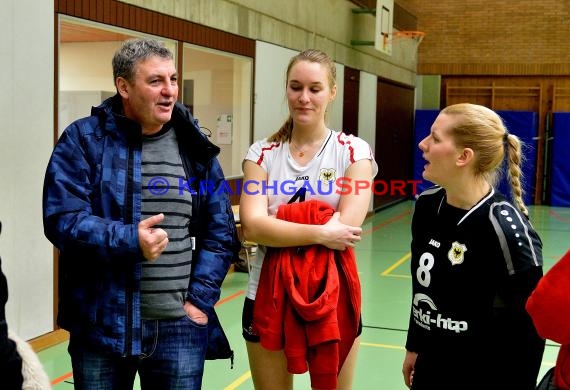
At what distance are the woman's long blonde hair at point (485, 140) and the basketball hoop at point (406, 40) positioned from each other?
38.3 feet

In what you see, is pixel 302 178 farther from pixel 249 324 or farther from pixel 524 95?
pixel 524 95

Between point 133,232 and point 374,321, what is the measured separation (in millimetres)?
4392

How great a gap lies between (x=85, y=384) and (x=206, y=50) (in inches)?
231

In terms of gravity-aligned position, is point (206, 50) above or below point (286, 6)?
below

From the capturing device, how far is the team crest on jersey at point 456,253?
2.27 metres

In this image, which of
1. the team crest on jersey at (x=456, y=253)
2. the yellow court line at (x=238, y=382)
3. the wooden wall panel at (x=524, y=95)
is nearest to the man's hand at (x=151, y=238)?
the team crest on jersey at (x=456, y=253)

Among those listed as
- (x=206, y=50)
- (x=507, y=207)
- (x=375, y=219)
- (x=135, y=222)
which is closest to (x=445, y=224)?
(x=507, y=207)

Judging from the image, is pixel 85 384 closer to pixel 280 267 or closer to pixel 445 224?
pixel 280 267

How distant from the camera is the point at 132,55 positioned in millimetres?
2266

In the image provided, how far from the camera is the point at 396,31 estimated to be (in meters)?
15.1

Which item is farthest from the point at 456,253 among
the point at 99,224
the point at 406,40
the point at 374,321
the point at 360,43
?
the point at 406,40

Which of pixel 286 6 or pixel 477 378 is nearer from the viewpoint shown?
pixel 477 378

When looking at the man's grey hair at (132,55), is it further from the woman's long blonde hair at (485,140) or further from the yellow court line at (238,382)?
the yellow court line at (238,382)

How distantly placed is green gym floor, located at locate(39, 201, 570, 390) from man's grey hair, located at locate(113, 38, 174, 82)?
8.92 ft
